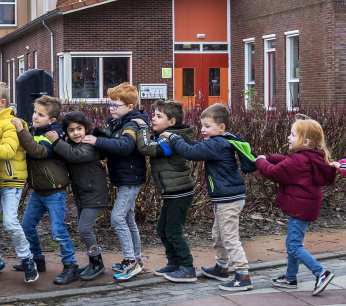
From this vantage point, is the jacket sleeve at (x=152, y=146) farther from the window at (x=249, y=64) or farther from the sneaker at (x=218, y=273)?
the window at (x=249, y=64)

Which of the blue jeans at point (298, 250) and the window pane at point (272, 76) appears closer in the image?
the blue jeans at point (298, 250)

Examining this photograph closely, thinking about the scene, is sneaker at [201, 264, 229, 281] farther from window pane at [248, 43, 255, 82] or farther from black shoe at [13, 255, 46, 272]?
window pane at [248, 43, 255, 82]

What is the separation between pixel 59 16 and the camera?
25.3 metres

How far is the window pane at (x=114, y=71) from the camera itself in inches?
1014

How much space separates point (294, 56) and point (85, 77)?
25.3 feet

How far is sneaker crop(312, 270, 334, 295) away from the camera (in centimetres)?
571

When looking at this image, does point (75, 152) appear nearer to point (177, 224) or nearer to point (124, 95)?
point (124, 95)

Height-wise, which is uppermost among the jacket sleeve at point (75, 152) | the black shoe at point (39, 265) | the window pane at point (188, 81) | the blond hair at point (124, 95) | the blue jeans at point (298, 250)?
the window pane at point (188, 81)

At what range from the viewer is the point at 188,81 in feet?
85.5

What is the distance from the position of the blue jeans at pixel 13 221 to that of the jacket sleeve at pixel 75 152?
1.72ft

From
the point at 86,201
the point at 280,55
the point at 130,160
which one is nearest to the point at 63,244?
the point at 86,201

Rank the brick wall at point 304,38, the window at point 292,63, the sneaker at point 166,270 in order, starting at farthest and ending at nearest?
the window at point 292,63, the brick wall at point 304,38, the sneaker at point 166,270

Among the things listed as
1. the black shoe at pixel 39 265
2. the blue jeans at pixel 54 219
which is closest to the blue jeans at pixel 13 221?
the blue jeans at pixel 54 219

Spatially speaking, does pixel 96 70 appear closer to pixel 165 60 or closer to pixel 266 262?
pixel 165 60
